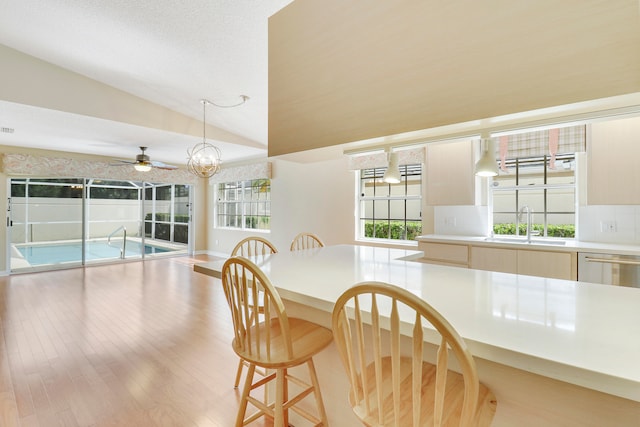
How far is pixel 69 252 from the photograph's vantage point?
643cm

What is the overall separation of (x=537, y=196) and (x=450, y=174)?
101 centimetres

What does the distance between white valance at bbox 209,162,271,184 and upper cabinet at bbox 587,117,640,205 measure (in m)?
5.10

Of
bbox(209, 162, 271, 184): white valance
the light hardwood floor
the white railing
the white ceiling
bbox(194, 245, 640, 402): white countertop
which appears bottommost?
the light hardwood floor

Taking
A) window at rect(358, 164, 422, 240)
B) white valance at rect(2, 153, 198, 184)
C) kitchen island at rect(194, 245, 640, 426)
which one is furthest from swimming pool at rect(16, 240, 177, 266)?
kitchen island at rect(194, 245, 640, 426)

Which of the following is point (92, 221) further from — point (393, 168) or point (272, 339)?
point (393, 168)

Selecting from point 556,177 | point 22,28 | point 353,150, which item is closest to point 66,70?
point 22,28

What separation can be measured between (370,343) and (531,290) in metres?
0.72

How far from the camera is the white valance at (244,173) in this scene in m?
6.50

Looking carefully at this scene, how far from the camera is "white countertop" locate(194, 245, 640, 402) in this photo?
70 cm

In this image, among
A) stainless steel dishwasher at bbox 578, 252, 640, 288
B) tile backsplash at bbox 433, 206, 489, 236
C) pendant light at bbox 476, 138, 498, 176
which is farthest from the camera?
tile backsplash at bbox 433, 206, 489, 236

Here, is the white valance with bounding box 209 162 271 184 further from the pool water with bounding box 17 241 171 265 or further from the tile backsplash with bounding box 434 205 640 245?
the tile backsplash with bounding box 434 205 640 245

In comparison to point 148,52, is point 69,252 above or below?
below

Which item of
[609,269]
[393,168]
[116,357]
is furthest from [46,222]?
[609,269]

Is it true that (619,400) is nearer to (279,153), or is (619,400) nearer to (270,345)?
(270,345)
